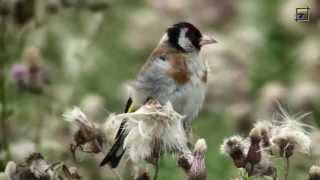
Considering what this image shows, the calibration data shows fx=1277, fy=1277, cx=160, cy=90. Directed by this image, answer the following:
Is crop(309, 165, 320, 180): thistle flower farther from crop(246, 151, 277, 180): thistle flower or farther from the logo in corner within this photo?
the logo in corner

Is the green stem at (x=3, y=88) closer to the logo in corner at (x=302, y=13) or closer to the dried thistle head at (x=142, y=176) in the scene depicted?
the dried thistle head at (x=142, y=176)

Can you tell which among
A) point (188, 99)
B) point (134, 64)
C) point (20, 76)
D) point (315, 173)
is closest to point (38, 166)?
point (315, 173)

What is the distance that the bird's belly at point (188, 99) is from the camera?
13.5 feet

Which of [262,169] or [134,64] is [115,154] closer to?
[262,169]

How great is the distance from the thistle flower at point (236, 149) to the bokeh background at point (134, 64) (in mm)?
789

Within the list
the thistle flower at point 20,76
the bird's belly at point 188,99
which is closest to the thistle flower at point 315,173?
the bird's belly at point 188,99

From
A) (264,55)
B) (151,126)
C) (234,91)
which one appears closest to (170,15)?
(264,55)

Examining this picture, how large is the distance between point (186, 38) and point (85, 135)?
923mm

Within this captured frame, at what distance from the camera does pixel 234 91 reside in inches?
242

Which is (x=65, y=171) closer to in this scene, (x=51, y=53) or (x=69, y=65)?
(x=69, y=65)

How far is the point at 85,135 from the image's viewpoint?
11.6 feet

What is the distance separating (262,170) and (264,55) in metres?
3.63

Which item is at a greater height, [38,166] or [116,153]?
[38,166]

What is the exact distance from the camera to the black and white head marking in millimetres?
4336
